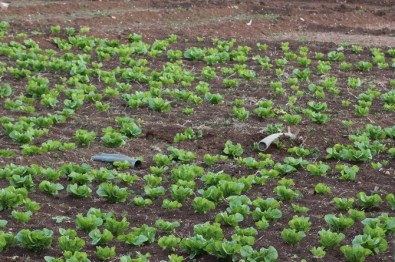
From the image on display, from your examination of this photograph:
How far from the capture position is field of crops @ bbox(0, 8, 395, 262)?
6.50m

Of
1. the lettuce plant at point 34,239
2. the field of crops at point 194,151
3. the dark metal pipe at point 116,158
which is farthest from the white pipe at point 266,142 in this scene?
the lettuce plant at point 34,239

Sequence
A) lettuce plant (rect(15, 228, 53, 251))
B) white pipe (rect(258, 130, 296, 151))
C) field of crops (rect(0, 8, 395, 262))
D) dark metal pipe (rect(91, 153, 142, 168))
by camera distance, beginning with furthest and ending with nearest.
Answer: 1. white pipe (rect(258, 130, 296, 151))
2. dark metal pipe (rect(91, 153, 142, 168))
3. field of crops (rect(0, 8, 395, 262))
4. lettuce plant (rect(15, 228, 53, 251))

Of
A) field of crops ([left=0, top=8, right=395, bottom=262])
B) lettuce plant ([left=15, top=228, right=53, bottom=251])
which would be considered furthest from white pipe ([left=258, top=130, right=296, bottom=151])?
lettuce plant ([left=15, top=228, right=53, bottom=251])

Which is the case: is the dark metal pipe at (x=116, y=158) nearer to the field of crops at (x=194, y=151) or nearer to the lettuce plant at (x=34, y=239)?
the field of crops at (x=194, y=151)

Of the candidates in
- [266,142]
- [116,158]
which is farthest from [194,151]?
[116,158]

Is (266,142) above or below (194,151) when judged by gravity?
above

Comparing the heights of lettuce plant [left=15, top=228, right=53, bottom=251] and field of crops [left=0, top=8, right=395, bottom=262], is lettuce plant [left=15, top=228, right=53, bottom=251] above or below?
above

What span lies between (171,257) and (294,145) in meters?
3.32

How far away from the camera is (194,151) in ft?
29.1

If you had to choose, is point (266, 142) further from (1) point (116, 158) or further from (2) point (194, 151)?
(1) point (116, 158)

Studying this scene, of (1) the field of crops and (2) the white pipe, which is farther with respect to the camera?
(2) the white pipe

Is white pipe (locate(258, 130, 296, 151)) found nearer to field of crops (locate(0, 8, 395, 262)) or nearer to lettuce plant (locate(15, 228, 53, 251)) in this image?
field of crops (locate(0, 8, 395, 262))

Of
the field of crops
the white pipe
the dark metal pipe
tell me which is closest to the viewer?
the field of crops

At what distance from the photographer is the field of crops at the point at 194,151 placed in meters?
6.50
